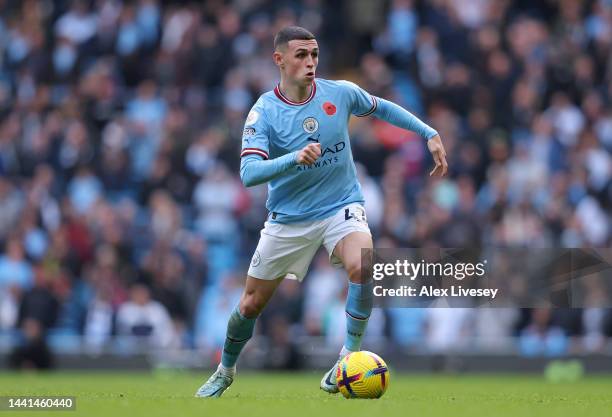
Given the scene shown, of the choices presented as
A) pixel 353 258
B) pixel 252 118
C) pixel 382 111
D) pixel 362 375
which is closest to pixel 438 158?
pixel 382 111

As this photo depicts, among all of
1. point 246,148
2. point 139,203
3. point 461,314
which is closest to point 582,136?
point 461,314

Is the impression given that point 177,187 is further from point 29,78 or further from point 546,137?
point 546,137

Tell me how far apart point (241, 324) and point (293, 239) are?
Answer: 0.85 metres

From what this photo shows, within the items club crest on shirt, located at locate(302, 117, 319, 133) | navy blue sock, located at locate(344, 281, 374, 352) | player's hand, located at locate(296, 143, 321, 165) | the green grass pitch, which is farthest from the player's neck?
the green grass pitch

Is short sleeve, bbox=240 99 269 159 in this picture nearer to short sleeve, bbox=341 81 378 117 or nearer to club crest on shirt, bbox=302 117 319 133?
club crest on shirt, bbox=302 117 319 133

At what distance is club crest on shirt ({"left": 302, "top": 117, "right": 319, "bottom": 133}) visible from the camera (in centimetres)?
1098

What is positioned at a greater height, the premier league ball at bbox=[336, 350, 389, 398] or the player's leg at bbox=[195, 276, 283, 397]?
the player's leg at bbox=[195, 276, 283, 397]

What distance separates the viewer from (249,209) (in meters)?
21.4

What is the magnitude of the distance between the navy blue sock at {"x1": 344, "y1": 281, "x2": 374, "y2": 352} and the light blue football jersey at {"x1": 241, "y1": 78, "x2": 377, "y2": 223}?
0.67m

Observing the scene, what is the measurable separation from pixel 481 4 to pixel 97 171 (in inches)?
288

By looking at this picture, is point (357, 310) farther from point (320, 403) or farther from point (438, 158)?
point (438, 158)

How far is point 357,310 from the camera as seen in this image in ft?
36.0

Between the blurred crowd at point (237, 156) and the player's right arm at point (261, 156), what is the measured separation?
896 centimetres

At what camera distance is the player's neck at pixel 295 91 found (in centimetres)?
1112
